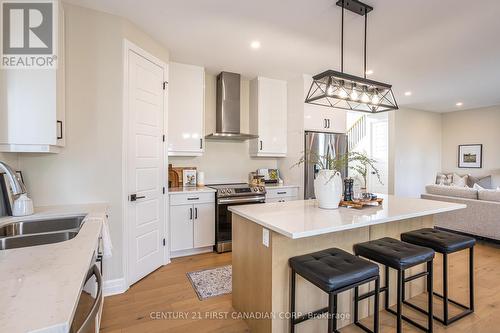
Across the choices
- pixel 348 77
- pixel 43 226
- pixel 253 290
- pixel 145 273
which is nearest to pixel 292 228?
pixel 253 290

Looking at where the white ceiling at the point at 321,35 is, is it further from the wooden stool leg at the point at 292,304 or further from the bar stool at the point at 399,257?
the wooden stool leg at the point at 292,304

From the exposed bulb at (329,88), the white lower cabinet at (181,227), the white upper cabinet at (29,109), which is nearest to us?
the white upper cabinet at (29,109)

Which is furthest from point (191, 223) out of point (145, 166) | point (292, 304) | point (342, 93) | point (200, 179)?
point (342, 93)

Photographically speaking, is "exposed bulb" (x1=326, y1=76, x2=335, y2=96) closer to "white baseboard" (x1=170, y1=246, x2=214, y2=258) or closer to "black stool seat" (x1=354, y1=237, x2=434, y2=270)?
"black stool seat" (x1=354, y1=237, x2=434, y2=270)

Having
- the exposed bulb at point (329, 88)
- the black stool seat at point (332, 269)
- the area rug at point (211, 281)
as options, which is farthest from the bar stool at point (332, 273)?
the exposed bulb at point (329, 88)

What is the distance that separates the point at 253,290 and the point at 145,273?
1543 millimetres

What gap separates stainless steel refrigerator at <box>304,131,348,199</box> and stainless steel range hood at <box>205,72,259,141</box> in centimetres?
88

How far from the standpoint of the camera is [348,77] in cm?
215

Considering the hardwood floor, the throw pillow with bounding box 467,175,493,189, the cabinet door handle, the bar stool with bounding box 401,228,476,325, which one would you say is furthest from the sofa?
the cabinet door handle

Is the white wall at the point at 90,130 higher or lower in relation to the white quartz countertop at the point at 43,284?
higher

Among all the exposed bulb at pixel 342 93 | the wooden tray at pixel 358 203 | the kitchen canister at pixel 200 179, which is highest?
the exposed bulb at pixel 342 93

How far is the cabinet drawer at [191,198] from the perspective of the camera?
11.0ft

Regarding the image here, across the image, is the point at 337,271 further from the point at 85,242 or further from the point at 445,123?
the point at 445,123

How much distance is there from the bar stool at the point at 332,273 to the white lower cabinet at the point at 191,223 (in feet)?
6.61
